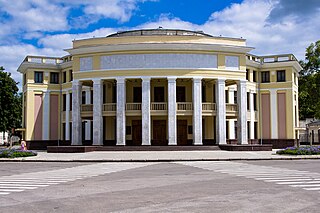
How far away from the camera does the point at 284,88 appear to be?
47.3 meters

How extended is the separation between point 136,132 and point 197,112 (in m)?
7.52

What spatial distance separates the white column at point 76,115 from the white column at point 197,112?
10785 millimetres

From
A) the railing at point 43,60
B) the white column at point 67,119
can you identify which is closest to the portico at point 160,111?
the white column at point 67,119

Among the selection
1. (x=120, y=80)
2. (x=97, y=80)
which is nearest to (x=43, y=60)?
(x=97, y=80)

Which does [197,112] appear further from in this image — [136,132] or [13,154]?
[13,154]

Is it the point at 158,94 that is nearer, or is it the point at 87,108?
the point at 87,108

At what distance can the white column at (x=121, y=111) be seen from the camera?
38188 millimetres

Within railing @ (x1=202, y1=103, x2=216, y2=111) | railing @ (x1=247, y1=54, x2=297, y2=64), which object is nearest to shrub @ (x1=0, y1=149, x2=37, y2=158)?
railing @ (x1=202, y1=103, x2=216, y2=111)

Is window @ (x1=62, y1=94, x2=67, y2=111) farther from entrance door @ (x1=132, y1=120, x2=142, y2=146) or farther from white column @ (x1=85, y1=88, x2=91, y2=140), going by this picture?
entrance door @ (x1=132, y1=120, x2=142, y2=146)

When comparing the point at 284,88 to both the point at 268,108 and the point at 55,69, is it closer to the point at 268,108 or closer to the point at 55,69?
the point at 268,108

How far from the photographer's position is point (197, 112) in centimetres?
3816

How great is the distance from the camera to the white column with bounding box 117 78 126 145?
125ft

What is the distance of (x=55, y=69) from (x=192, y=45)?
61.3 ft

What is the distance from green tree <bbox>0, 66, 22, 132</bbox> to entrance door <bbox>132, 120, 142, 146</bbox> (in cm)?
2296
